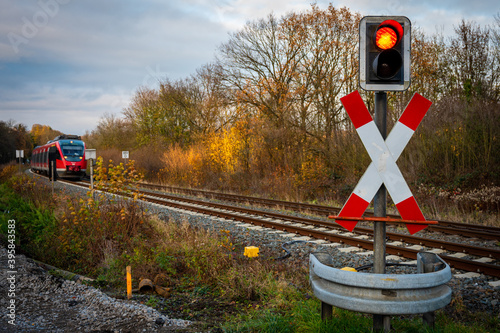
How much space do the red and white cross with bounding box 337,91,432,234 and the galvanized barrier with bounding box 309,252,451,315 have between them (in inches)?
17.2

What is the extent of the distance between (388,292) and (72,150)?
32902mm

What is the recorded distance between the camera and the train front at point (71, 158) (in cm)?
3122

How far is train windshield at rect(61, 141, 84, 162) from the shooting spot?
103 feet

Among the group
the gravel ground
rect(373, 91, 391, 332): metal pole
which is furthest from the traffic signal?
the gravel ground

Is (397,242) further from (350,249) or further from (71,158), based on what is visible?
(71,158)

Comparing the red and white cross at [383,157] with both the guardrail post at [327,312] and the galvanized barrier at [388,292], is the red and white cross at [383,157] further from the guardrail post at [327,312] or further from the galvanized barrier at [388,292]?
the guardrail post at [327,312]

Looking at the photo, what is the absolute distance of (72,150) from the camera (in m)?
31.8

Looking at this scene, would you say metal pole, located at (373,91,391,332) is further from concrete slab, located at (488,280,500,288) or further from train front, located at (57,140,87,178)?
train front, located at (57,140,87,178)

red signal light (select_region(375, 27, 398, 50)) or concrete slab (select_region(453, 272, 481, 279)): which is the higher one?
red signal light (select_region(375, 27, 398, 50))

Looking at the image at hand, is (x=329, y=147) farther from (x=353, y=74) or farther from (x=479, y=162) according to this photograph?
(x=479, y=162)

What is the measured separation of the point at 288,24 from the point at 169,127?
18134 millimetres

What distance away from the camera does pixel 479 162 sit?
1406 cm

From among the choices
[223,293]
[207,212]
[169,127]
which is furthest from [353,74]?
[169,127]

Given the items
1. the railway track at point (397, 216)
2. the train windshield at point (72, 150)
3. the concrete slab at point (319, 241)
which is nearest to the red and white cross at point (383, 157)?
the concrete slab at point (319, 241)
